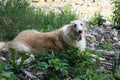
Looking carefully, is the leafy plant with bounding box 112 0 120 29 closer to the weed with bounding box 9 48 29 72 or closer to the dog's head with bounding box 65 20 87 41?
the dog's head with bounding box 65 20 87 41

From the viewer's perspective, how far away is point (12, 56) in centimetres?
561

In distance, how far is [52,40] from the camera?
→ 21.7 feet

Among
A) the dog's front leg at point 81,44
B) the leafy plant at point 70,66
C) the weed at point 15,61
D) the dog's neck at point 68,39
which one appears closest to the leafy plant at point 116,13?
the dog's front leg at point 81,44

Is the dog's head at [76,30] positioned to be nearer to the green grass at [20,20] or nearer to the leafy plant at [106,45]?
the leafy plant at [106,45]

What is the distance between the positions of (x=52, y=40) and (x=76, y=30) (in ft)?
1.39

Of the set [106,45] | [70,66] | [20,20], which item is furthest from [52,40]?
[20,20]

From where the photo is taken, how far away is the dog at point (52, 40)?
6.41m

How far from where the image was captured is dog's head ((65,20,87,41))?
6.49 m

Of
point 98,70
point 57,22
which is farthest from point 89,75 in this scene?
point 57,22

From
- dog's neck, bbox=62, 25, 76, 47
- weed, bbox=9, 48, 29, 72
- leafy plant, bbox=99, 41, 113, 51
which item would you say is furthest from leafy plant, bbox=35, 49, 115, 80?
leafy plant, bbox=99, 41, 113, 51

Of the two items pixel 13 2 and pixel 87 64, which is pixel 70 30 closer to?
pixel 87 64

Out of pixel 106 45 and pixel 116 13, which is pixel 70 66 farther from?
pixel 116 13

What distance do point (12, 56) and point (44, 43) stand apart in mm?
992

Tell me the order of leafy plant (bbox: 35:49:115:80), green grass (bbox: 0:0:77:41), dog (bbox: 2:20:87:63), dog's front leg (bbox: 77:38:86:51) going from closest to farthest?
leafy plant (bbox: 35:49:115:80) → dog (bbox: 2:20:87:63) → dog's front leg (bbox: 77:38:86:51) → green grass (bbox: 0:0:77:41)
